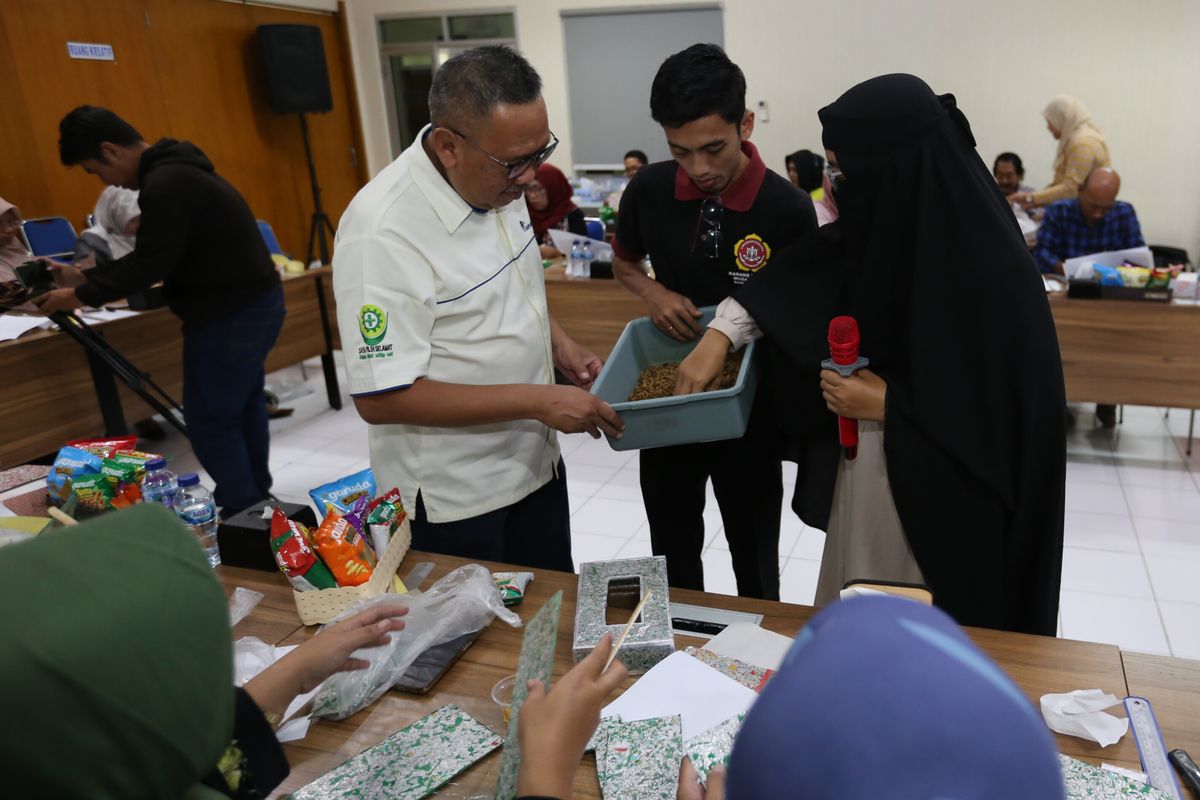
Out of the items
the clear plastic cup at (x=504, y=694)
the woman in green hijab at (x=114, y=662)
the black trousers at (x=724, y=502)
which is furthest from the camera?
the black trousers at (x=724, y=502)

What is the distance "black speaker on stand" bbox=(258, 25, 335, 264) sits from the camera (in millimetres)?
7012

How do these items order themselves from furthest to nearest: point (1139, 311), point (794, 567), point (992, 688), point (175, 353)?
point (175, 353) → point (1139, 311) → point (794, 567) → point (992, 688)

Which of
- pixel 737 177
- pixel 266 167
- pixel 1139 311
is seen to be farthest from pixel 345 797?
pixel 266 167

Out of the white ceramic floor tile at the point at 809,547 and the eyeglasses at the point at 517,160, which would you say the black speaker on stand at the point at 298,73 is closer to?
the white ceramic floor tile at the point at 809,547

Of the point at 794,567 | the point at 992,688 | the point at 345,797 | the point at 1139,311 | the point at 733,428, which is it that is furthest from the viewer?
the point at 1139,311

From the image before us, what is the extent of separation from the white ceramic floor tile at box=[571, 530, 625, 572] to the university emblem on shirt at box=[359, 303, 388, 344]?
73.1 inches

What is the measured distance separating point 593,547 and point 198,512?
180 centimetres

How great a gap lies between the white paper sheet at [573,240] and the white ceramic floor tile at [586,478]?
1.17m

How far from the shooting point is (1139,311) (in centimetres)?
354

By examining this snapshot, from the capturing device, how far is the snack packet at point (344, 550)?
152cm

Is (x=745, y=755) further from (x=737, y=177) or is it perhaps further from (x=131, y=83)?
(x=131, y=83)

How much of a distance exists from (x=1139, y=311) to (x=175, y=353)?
452 cm

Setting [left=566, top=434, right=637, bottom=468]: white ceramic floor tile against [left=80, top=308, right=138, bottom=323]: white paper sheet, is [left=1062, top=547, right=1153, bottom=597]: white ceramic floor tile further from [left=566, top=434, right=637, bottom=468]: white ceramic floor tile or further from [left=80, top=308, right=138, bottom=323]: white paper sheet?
→ [left=80, top=308, right=138, bottom=323]: white paper sheet

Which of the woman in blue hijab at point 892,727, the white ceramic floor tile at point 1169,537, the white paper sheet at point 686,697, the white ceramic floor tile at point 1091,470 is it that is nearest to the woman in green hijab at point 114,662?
the woman in blue hijab at point 892,727
